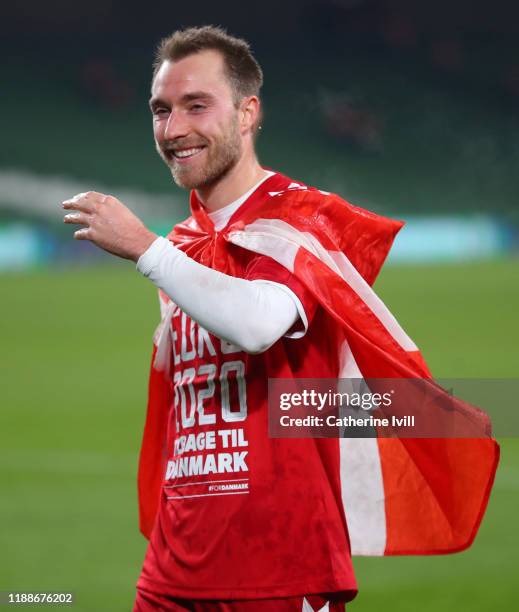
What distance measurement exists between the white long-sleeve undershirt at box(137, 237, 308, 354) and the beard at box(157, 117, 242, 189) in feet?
1.14

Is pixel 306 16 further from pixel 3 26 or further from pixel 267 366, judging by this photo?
pixel 267 366

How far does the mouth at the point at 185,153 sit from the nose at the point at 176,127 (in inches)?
1.7

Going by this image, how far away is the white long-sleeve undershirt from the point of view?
89.7 inches

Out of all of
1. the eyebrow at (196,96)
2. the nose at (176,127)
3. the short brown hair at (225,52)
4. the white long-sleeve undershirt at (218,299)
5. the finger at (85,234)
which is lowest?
the white long-sleeve undershirt at (218,299)

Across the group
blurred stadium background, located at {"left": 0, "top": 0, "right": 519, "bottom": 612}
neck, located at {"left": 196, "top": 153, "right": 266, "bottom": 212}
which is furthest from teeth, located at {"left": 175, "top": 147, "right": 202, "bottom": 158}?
blurred stadium background, located at {"left": 0, "top": 0, "right": 519, "bottom": 612}

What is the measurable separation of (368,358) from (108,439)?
223 inches

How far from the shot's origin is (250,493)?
2.54 metres

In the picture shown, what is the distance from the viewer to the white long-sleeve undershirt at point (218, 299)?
2.28 meters

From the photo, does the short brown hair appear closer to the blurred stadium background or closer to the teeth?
the teeth

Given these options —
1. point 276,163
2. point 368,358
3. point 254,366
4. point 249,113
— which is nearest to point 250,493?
point 254,366

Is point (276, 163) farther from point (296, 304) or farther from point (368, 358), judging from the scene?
point (296, 304)

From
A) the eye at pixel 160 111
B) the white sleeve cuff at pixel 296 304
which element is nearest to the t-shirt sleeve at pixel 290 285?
the white sleeve cuff at pixel 296 304

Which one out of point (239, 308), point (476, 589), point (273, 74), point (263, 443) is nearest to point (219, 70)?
point (239, 308)

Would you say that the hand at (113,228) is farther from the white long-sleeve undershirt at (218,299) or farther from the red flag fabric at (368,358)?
the red flag fabric at (368,358)
